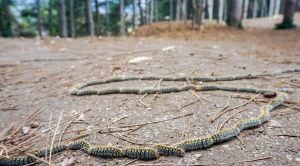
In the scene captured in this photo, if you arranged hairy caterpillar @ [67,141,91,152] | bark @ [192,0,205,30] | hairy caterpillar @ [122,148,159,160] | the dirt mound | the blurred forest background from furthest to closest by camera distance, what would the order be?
1. the blurred forest background
2. the dirt mound
3. bark @ [192,0,205,30]
4. hairy caterpillar @ [67,141,91,152]
5. hairy caterpillar @ [122,148,159,160]

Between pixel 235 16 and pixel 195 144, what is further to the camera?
pixel 235 16

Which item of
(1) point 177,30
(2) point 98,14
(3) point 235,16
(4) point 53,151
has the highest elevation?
(2) point 98,14

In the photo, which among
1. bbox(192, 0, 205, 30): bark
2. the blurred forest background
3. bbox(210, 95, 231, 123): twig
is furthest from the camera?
the blurred forest background

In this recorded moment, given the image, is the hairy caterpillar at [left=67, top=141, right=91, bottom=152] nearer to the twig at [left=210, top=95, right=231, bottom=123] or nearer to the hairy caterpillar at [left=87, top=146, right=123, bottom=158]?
the hairy caterpillar at [left=87, top=146, right=123, bottom=158]

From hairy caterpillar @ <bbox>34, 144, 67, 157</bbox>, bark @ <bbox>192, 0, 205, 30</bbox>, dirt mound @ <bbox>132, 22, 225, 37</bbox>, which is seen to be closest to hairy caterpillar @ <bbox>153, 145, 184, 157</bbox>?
hairy caterpillar @ <bbox>34, 144, 67, 157</bbox>

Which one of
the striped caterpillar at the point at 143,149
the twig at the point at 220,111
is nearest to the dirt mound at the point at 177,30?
the twig at the point at 220,111

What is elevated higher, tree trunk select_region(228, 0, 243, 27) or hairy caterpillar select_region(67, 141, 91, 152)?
tree trunk select_region(228, 0, 243, 27)

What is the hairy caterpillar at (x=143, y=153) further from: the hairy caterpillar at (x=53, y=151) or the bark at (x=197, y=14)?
the bark at (x=197, y=14)

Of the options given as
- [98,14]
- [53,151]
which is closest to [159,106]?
[53,151]

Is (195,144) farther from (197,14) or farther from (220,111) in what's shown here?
(197,14)
